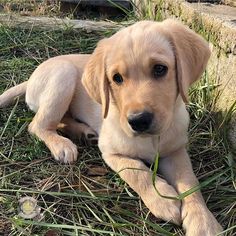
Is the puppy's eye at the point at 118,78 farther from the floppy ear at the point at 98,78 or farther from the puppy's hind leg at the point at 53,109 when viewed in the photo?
the puppy's hind leg at the point at 53,109

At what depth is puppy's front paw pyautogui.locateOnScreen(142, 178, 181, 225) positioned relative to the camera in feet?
8.98

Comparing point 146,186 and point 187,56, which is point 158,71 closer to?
point 187,56

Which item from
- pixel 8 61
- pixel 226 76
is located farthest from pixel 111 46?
pixel 8 61

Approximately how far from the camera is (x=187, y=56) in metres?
3.05

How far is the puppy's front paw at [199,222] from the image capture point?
260 centimetres

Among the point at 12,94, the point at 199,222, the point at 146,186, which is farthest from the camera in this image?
the point at 12,94

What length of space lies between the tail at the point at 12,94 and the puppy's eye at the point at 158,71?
1669 mm

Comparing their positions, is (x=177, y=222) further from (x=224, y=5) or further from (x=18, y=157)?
(x=224, y=5)

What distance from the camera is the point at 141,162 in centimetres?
318

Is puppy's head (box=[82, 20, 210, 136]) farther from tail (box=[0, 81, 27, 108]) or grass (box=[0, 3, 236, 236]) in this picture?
tail (box=[0, 81, 27, 108])

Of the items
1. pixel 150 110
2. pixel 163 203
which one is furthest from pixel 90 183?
pixel 150 110

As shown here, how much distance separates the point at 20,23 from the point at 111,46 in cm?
280

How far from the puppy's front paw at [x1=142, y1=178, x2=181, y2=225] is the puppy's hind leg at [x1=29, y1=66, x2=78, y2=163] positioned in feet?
2.83

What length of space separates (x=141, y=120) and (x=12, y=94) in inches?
72.4
